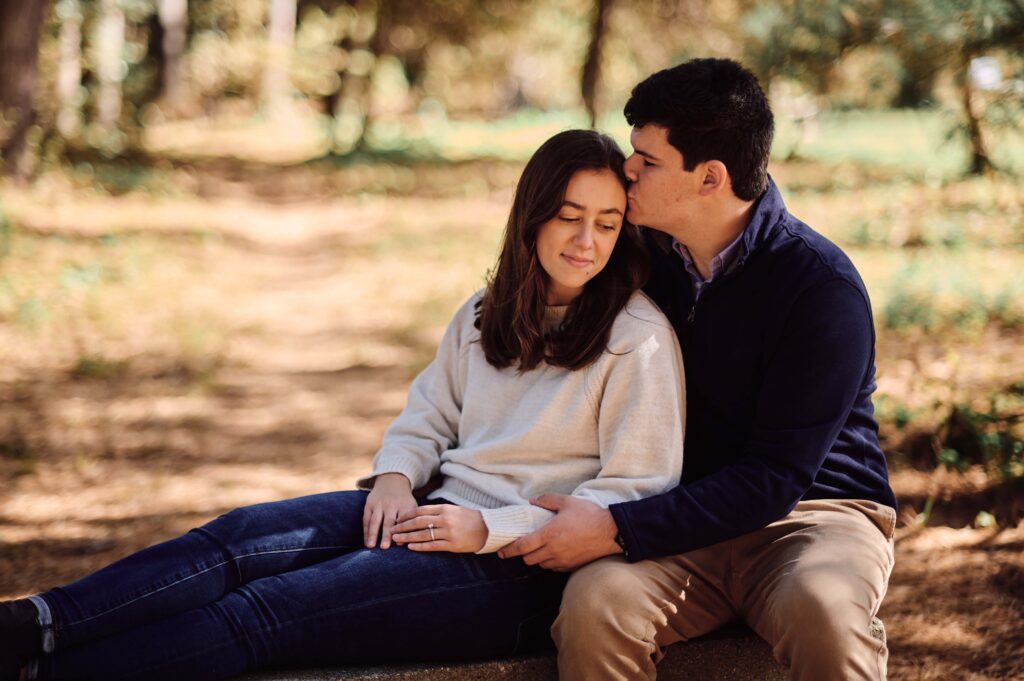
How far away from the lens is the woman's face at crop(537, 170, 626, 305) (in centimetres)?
294

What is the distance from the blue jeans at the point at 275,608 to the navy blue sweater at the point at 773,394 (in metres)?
0.45

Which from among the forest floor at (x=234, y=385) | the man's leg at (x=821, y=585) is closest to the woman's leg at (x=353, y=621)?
the man's leg at (x=821, y=585)

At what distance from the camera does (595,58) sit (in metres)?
17.6

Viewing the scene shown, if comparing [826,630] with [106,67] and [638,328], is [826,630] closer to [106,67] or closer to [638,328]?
[638,328]

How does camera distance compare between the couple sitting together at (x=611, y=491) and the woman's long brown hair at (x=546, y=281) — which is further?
the woman's long brown hair at (x=546, y=281)

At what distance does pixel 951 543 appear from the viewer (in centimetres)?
417

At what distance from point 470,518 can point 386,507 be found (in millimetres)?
321

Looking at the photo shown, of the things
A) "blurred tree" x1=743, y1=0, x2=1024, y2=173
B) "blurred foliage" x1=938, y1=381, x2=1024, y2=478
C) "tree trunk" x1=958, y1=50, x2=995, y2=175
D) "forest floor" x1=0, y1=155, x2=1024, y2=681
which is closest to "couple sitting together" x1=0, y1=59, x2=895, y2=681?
"forest floor" x1=0, y1=155, x2=1024, y2=681

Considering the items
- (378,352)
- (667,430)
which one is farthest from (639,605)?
(378,352)

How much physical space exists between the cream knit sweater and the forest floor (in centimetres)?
137

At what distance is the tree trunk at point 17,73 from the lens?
11.9 metres

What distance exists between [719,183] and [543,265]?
0.57 m

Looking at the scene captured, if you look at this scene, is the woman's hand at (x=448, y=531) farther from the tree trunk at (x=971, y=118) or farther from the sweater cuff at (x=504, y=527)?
the tree trunk at (x=971, y=118)

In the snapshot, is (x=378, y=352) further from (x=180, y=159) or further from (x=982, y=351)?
(x=180, y=159)
